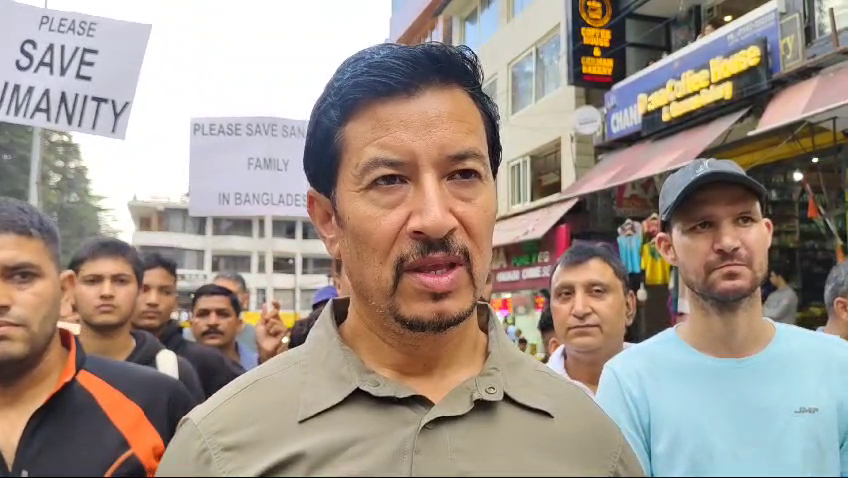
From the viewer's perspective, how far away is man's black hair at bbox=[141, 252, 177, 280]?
4477mm

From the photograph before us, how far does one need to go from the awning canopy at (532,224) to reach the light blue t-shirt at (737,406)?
7324 millimetres

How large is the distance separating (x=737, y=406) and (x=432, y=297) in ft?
3.10

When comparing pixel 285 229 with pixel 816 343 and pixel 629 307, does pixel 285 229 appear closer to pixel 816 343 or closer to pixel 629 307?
pixel 629 307

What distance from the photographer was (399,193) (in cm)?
133

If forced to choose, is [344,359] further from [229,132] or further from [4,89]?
[229,132]

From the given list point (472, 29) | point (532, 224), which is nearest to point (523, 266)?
point (532, 224)

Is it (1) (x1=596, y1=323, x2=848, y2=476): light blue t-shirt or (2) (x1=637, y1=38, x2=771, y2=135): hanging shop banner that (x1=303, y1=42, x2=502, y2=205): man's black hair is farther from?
(2) (x1=637, y1=38, x2=771, y2=135): hanging shop banner

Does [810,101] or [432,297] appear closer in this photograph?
[432,297]

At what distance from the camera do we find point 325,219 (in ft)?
5.01

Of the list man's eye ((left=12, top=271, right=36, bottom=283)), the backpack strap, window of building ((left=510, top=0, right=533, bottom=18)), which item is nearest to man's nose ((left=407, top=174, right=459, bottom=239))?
man's eye ((left=12, top=271, right=36, bottom=283))

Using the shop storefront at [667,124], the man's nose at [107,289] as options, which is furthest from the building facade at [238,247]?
the man's nose at [107,289]

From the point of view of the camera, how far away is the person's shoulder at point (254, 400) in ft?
4.01

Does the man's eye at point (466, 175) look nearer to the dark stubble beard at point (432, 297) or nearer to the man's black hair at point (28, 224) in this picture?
the dark stubble beard at point (432, 297)

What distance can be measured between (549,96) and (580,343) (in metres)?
9.70
